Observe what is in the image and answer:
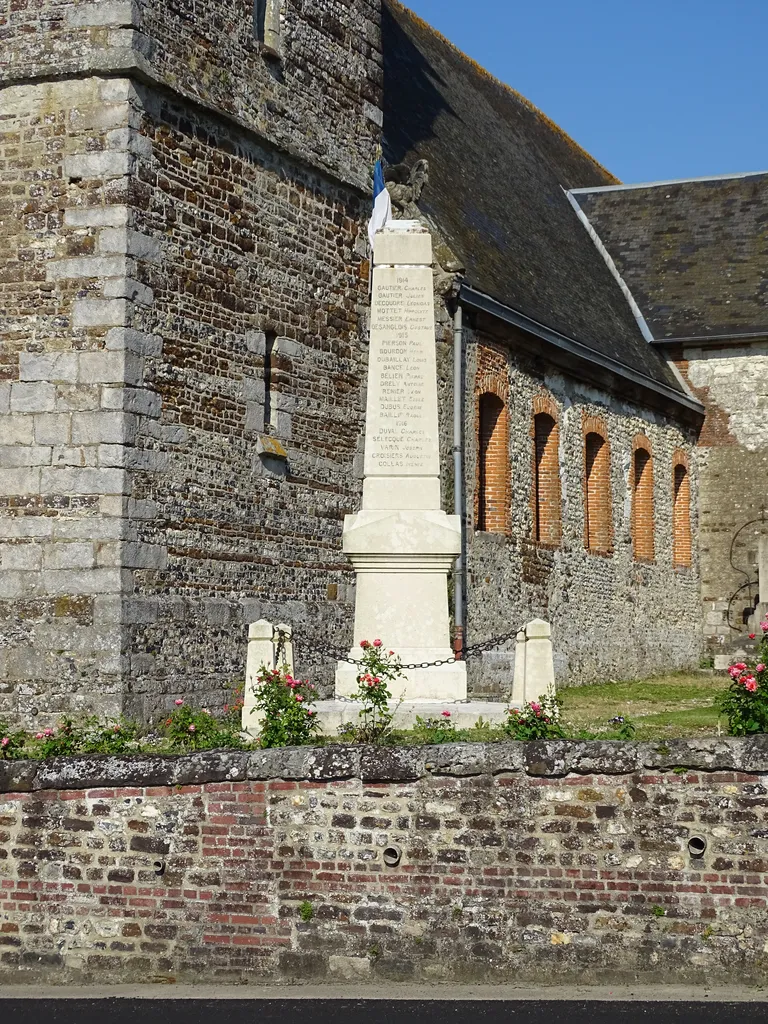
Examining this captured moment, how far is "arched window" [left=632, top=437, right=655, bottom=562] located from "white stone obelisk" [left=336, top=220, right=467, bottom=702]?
45.4ft

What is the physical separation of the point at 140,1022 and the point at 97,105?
8.64 m

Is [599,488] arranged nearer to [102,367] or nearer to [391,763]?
[102,367]

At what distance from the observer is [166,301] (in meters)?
13.5

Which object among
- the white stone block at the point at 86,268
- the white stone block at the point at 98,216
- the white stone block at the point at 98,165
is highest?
the white stone block at the point at 98,165

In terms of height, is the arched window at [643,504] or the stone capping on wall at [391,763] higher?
the arched window at [643,504]

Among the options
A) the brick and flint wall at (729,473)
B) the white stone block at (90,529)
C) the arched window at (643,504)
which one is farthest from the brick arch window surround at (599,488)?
the white stone block at (90,529)

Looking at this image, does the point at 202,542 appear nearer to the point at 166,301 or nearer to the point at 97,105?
the point at 166,301

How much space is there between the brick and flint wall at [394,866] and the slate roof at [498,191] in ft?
37.7

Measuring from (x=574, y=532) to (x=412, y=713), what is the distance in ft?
40.0

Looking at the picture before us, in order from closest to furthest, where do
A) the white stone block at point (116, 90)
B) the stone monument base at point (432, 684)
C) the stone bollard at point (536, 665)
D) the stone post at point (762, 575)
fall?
the stone monument base at point (432, 684), the stone bollard at point (536, 665), the white stone block at point (116, 90), the stone post at point (762, 575)

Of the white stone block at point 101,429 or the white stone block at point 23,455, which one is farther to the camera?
the white stone block at point 23,455

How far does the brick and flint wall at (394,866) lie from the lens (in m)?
7.33

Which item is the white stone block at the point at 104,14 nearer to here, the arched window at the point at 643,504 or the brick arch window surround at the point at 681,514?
the arched window at the point at 643,504

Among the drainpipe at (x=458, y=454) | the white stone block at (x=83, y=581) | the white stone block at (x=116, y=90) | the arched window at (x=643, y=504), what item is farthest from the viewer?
the arched window at (x=643, y=504)
